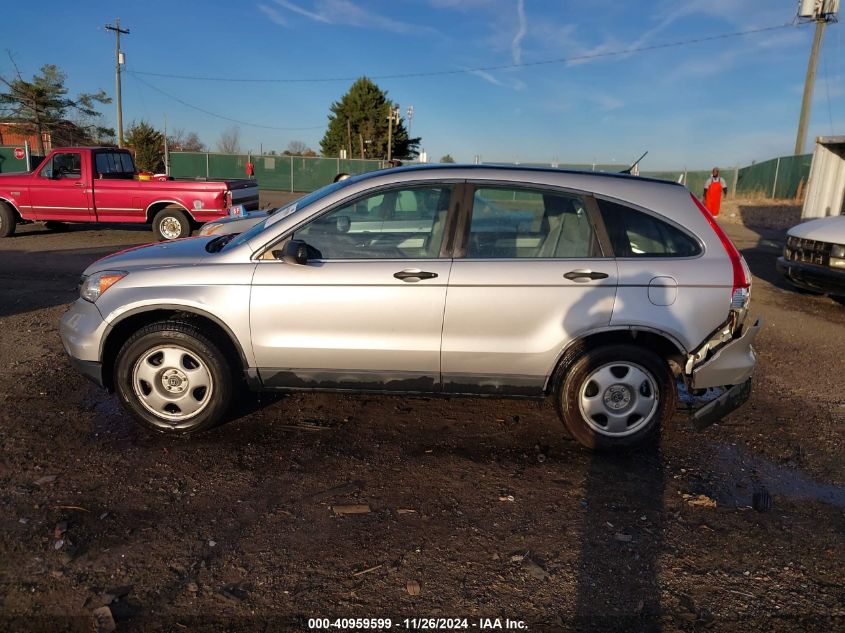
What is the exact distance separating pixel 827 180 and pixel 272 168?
31.5 metres

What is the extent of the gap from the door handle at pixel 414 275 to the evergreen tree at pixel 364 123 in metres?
58.4

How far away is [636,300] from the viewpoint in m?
3.76

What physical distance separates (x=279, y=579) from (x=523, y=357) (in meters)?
1.90

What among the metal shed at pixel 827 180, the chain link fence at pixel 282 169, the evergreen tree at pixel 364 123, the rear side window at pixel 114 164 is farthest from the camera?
the evergreen tree at pixel 364 123

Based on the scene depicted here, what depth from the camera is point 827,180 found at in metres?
13.9

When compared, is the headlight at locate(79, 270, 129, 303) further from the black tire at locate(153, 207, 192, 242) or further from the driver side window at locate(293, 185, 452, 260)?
the black tire at locate(153, 207, 192, 242)

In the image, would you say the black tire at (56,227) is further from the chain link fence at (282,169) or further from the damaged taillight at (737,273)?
the chain link fence at (282,169)

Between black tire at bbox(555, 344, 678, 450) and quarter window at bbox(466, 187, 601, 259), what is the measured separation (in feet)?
2.19

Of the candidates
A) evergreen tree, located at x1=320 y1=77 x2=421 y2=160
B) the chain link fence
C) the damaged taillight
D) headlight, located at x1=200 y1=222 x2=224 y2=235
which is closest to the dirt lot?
the damaged taillight

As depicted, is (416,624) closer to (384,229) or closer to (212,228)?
(384,229)

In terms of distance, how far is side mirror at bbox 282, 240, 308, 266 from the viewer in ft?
12.2

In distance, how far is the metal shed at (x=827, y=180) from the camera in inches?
543

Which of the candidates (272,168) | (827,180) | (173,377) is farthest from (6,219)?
(272,168)

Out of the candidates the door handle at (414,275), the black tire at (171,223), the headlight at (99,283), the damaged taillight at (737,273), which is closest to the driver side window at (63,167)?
the black tire at (171,223)
